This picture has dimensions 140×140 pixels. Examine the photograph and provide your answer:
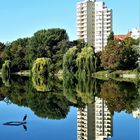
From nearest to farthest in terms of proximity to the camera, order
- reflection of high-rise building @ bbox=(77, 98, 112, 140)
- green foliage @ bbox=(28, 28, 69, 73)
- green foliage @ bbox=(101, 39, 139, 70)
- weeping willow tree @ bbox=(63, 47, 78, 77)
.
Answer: reflection of high-rise building @ bbox=(77, 98, 112, 140) → green foliage @ bbox=(101, 39, 139, 70) → weeping willow tree @ bbox=(63, 47, 78, 77) → green foliage @ bbox=(28, 28, 69, 73)

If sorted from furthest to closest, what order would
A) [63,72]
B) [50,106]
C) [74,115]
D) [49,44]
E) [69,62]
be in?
[49,44] → [63,72] → [69,62] → [50,106] → [74,115]

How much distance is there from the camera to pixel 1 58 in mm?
74750

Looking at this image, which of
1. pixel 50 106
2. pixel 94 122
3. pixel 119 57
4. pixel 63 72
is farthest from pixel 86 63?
pixel 94 122

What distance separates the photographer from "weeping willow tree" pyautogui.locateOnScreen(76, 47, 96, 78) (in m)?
47.9

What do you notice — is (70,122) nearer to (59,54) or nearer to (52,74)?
(52,74)

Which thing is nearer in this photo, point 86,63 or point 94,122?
point 94,122

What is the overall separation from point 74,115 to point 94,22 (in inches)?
3060

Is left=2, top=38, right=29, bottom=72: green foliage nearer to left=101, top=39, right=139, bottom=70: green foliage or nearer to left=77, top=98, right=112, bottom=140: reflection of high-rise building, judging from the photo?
left=101, top=39, right=139, bottom=70: green foliage

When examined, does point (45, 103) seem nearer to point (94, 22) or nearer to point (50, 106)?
point (50, 106)

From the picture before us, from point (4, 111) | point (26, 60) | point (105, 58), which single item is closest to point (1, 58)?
point (26, 60)

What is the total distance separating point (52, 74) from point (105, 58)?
8645mm

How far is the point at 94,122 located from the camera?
1931cm

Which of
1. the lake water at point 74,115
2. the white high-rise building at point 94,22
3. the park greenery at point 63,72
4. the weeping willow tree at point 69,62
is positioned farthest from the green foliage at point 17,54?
the lake water at point 74,115

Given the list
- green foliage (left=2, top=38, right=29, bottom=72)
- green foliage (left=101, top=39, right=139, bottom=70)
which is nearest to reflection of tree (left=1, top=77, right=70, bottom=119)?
green foliage (left=101, top=39, right=139, bottom=70)
